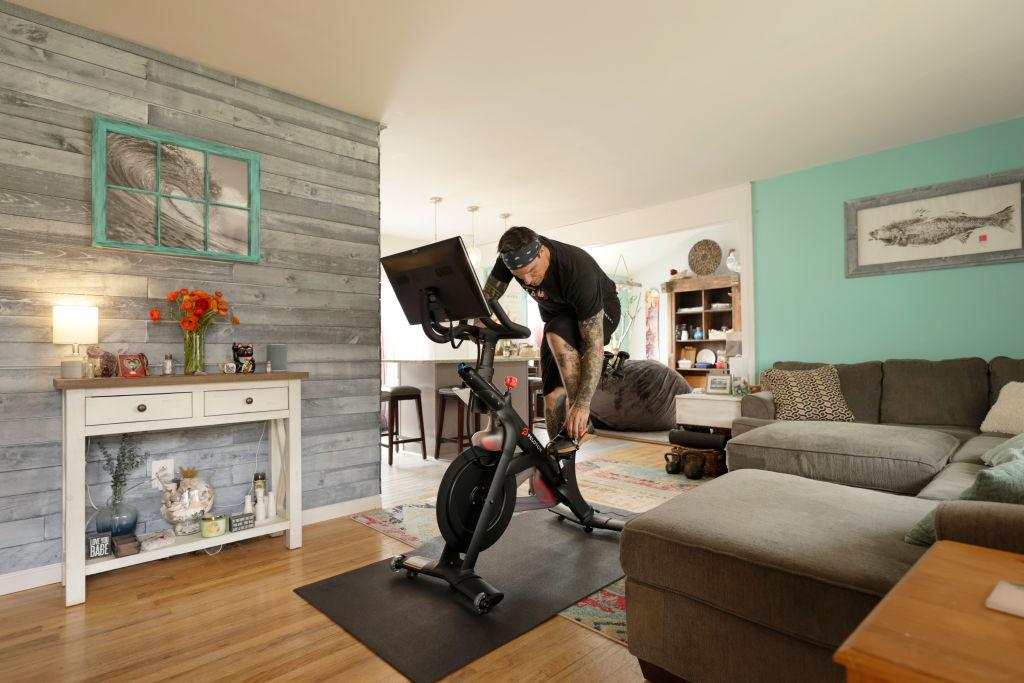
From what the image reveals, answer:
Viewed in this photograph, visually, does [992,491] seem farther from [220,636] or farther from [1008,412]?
[1008,412]

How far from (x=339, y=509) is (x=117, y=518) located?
1125mm

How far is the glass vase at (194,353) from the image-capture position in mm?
2604

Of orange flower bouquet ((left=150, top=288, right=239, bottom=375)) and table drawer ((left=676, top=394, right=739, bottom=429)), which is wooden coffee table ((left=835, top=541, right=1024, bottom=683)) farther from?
table drawer ((left=676, top=394, right=739, bottom=429))

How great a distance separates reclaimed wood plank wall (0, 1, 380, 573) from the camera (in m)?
2.29

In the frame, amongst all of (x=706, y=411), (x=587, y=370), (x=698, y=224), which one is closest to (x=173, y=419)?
(x=587, y=370)

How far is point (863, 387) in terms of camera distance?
3893 millimetres

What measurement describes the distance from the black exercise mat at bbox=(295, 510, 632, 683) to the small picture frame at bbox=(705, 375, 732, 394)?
2382 millimetres

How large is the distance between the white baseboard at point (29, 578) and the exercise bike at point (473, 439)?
59.0 inches

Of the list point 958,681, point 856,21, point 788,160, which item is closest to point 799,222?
point 788,160

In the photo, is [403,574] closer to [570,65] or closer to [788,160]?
[570,65]

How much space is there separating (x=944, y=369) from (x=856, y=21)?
241 cm

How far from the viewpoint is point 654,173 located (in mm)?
4668

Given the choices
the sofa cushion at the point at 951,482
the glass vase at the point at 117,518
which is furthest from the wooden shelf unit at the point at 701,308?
the glass vase at the point at 117,518

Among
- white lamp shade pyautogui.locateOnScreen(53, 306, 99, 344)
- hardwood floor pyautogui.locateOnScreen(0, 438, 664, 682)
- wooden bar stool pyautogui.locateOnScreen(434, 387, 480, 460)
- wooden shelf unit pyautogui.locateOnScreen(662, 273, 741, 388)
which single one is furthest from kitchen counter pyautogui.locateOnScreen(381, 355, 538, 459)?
wooden shelf unit pyautogui.locateOnScreen(662, 273, 741, 388)
